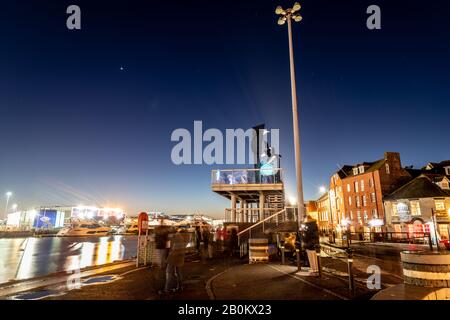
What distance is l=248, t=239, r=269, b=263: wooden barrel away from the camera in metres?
12.1

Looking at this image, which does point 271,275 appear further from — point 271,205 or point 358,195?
point 358,195

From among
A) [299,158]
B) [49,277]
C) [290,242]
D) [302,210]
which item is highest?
[299,158]

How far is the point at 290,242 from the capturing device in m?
12.7

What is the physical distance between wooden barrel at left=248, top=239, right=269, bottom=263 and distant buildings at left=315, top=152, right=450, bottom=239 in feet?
56.8

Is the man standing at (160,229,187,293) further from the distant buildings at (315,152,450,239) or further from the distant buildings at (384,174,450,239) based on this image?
the distant buildings at (384,174,450,239)

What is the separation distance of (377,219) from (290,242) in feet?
114

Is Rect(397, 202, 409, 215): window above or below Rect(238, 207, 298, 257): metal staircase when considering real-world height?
above

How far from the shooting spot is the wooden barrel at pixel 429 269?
4.35 metres

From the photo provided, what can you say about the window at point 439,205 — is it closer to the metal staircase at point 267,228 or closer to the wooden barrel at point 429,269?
the metal staircase at point 267,228

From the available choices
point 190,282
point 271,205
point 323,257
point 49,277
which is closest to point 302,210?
point 323,257

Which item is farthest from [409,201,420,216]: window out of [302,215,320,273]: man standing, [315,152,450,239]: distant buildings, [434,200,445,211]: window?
[302,215,320,273]: man standing

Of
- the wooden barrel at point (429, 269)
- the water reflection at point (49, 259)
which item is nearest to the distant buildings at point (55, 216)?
the water reflection at point (49, 259)

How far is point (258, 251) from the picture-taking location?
12.2 m

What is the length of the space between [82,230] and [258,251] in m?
99.3
